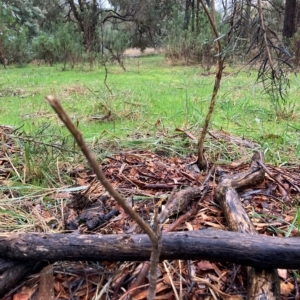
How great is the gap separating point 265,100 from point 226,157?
302 cm

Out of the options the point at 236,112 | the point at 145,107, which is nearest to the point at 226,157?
the point at 236,112

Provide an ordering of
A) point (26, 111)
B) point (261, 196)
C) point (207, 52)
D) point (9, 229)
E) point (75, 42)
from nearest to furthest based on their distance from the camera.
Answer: point (9, 229) → point (261, 196) → point (26, 111) → point (207, 52) → point (75, 42)


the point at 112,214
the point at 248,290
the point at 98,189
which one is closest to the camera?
the point at 248,290

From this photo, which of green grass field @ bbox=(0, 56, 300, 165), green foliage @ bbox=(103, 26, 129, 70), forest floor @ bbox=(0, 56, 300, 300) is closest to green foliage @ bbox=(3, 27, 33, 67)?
green foliage @ bbox=(103, 26, 129, 70)

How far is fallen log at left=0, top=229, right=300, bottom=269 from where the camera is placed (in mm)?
929

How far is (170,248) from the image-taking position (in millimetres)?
943

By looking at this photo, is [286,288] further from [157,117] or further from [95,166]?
[157,117]

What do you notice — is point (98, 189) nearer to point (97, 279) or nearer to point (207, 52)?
point (97, 279)

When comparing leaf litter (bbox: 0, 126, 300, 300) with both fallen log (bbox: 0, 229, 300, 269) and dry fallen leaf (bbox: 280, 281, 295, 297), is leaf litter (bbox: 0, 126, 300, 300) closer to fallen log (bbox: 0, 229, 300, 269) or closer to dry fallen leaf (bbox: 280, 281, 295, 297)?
dry fallen leaf (bbox: 280, 281, 295, 297)

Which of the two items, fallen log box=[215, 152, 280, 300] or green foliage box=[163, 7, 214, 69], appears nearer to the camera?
fallen log box=[215, 152, 280, 300]

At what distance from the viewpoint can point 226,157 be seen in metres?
2.12

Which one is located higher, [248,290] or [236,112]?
[248,290]

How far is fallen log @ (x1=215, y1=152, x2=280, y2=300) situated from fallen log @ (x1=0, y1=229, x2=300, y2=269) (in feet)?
0.12

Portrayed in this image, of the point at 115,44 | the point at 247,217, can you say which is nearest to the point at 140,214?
the point at 247,217
